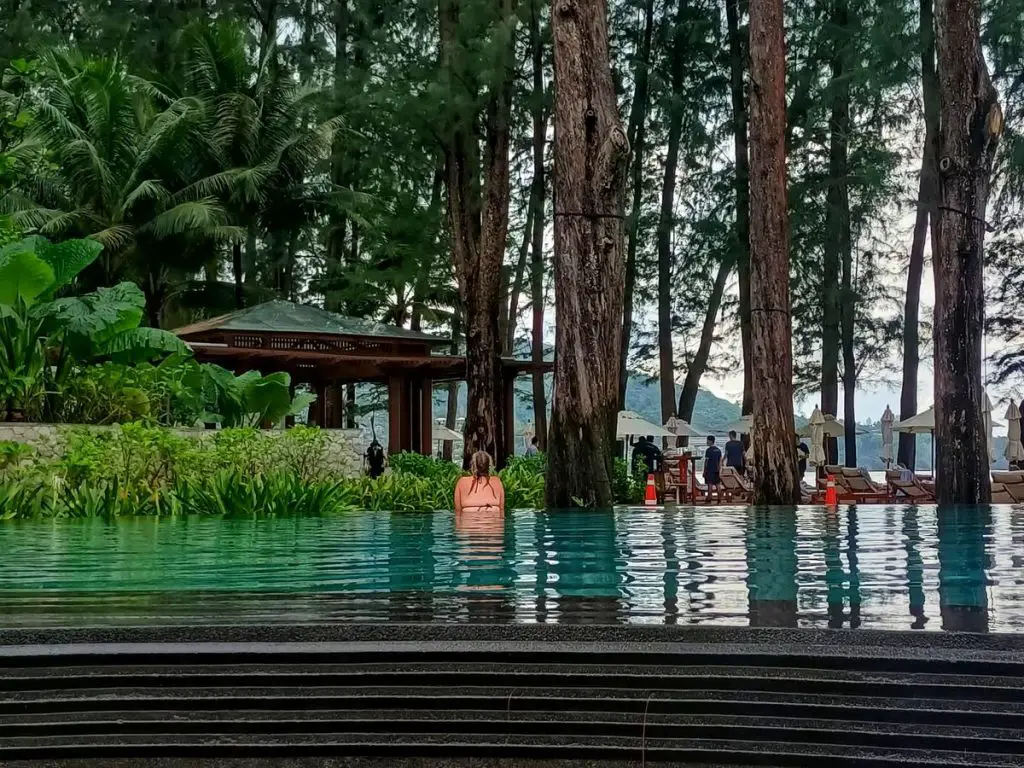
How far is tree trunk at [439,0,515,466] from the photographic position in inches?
848

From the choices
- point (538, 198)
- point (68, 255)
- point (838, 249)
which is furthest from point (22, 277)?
point (838, 249)

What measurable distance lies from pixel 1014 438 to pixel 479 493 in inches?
634

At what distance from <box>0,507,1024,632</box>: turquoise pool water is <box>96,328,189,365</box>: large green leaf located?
24.1ft

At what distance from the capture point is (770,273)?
1670 centimetres

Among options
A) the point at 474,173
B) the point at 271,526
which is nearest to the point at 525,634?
the point at 271,526

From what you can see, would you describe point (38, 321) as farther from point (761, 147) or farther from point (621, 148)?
point (761, 147)

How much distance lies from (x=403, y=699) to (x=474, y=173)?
1950cm

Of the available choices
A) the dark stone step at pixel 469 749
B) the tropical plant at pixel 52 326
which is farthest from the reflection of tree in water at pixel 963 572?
the tropical plant at pixel 52 326

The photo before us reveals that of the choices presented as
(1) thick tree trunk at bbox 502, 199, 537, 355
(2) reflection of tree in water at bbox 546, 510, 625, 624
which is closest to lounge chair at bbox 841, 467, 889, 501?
(1) thick tree trunk at bbox 502, 199, 537, 355

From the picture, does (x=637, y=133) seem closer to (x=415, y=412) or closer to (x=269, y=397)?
(x=415, y=412)

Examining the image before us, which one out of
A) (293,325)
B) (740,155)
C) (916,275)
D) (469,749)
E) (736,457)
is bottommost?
(469,749)

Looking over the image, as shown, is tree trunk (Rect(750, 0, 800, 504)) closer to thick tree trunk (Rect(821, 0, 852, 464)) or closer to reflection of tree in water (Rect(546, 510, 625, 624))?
reflection of tree in water (Rect(546, 510, 625, 624))

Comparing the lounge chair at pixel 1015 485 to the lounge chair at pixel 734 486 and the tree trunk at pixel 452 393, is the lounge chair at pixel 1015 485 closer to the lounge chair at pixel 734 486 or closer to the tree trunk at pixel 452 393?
the lounge chair at pixel 734 486

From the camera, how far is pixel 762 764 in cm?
337
